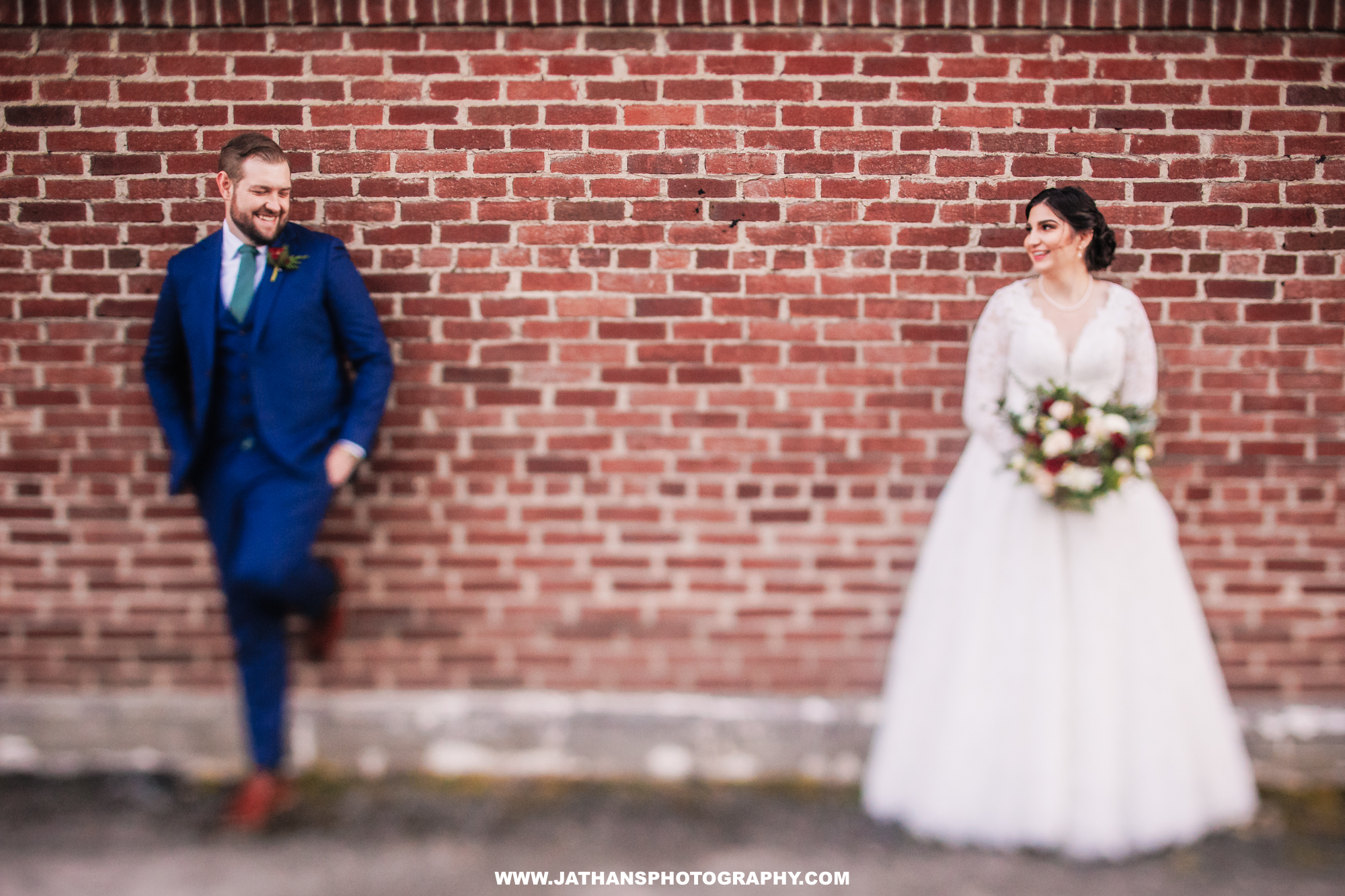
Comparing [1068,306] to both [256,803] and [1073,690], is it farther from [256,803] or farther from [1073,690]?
[256,803]

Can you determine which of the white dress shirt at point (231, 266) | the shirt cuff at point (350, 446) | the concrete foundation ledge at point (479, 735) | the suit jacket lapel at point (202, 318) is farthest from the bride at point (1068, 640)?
the suit jacket lapel at point (202, 318)

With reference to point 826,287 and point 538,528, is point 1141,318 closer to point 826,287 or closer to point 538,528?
point 826,287

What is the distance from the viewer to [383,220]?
320 cm

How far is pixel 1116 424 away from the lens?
2678mm

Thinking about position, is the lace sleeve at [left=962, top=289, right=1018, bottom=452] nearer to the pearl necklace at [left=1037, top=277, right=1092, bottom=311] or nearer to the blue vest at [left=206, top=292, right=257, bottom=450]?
the pearl necklace at [left=1037, top=277, right=1092, bottom=311]

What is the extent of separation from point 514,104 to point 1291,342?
9.74 feet

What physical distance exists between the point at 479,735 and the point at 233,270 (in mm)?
1880

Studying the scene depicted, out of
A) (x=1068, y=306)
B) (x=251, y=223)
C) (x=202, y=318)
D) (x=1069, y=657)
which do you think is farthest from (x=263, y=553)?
(x=1068, y=306)

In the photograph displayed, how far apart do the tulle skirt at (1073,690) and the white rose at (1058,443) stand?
196mm

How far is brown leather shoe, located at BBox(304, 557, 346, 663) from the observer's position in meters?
3.21

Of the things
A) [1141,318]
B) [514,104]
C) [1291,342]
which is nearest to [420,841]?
[514,104]

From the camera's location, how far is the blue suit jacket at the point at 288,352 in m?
2.86

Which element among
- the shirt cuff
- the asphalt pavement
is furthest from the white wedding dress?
the shirt cuff

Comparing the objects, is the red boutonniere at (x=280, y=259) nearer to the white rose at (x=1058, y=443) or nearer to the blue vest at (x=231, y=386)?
the blue vest at (x=231, y=386)
